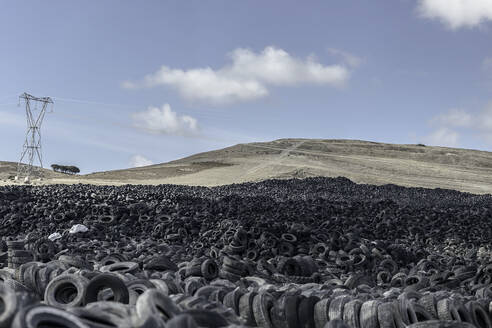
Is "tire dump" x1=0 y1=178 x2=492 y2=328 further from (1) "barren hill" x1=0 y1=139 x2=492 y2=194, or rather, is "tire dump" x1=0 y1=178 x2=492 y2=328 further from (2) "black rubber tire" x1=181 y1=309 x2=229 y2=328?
(1) "barren hill" x1=0 y1=139 x2=492 y2=194

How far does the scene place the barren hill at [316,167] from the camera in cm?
4638

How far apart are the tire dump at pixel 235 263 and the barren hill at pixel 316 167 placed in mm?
24339

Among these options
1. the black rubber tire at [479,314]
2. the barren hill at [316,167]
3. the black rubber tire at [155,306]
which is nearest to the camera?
the black rubber tire at [155,306]

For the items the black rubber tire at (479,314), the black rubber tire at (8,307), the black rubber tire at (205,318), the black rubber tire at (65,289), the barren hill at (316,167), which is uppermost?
the barren hill at (316,167)

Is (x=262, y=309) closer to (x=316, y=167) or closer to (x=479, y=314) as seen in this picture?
(x=479, y=314)

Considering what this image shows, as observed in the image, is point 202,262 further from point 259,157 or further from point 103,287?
point 259,157

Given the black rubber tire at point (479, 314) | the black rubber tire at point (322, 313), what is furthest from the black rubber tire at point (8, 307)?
the black rubber tire at point (479, 314)

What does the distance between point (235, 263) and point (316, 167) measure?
3990 cm

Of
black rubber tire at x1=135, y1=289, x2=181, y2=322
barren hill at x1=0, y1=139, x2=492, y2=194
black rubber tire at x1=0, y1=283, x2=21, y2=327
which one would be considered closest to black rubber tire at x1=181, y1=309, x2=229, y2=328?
black rubber tire at x1=135, y1=289, x2=181, y2=322

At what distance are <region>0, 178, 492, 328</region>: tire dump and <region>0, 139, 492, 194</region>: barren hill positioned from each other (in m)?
24.3

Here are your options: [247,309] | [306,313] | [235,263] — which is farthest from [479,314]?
[235,263]

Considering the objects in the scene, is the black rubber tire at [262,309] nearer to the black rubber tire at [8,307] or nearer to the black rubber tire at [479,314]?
the black rubber tire at [479,314]

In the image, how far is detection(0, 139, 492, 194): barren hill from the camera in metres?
46.4

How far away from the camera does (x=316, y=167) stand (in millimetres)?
49625
